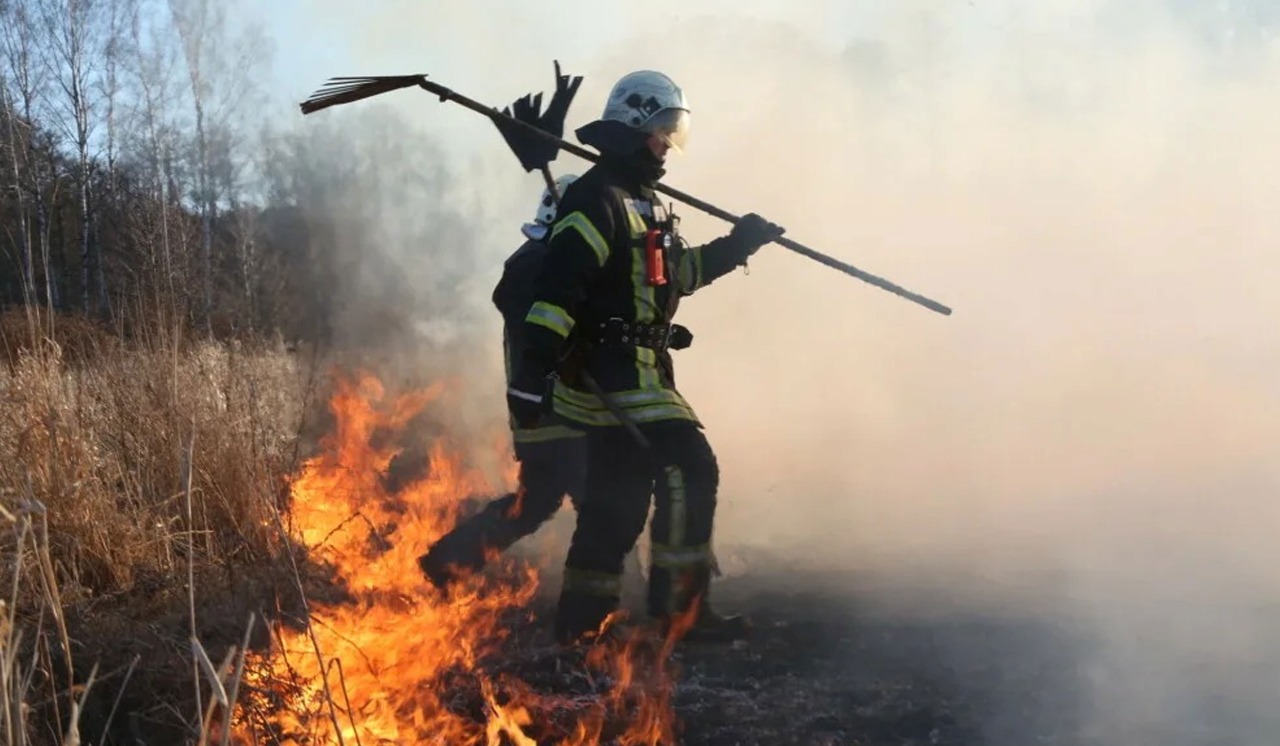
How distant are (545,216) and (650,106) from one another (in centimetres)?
135

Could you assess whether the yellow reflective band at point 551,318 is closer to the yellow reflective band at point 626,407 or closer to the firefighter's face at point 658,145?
the yellow reflective band at point 626,407

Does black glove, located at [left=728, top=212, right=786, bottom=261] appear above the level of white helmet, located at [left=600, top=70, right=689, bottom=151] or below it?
below

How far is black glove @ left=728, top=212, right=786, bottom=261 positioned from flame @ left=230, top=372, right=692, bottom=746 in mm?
1648

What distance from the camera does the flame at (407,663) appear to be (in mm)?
3416

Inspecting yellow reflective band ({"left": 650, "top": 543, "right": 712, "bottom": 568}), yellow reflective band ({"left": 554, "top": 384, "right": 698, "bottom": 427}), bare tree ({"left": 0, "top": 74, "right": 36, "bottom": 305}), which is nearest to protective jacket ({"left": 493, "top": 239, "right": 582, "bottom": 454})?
yellow reflective band ({"left": 554, "top": 384, "right": 698, "bottom": 427})

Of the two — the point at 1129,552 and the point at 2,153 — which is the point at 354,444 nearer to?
the point at 1129,552

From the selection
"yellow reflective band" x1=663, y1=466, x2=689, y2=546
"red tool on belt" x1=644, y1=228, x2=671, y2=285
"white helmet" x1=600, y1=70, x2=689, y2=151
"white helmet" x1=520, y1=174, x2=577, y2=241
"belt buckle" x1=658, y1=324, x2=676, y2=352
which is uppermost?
"white helmet" x1=600, y1=70, x2=689, y2=151

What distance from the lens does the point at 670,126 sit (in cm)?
447

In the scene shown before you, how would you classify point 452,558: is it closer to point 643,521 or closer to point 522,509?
point 522,509

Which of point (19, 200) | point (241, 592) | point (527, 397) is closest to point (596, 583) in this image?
point (527, 397)

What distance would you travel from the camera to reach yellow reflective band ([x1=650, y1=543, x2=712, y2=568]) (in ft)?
13.8

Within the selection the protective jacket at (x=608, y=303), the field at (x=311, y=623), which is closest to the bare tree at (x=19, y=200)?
the field at (x=311, y=623)

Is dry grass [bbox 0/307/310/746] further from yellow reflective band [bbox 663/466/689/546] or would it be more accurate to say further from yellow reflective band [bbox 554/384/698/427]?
yellow reflective band [bbox 663/466/689/546]

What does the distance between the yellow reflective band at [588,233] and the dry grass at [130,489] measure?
1491 mm
